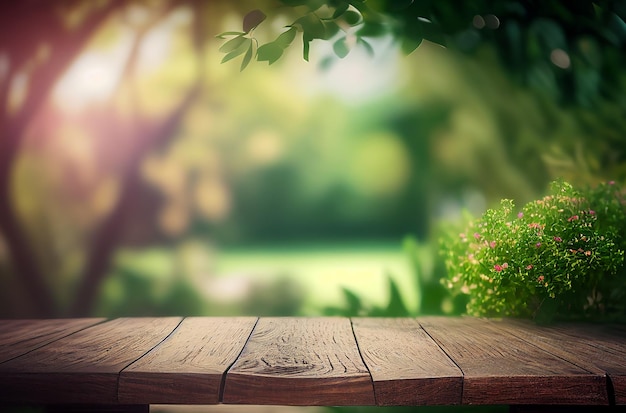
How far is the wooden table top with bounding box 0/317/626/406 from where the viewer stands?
4.36 feet

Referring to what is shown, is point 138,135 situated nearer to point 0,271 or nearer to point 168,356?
point 0,271

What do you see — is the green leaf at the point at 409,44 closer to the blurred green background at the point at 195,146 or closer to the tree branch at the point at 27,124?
the blurred green background at the point at 195,146

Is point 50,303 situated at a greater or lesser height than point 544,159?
lesser

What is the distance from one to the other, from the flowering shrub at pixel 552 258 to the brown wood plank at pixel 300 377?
65 cm

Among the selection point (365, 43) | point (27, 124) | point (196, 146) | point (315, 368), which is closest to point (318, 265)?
point (196, 146)

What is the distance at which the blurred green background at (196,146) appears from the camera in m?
3.89

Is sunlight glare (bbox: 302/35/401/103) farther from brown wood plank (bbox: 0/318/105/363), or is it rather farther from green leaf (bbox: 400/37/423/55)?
brown wood plank (bbox: 0/318/105/363)

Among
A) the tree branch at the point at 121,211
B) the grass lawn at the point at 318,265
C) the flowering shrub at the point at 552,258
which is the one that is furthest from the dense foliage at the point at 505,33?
the tree branch at the point at 121,211

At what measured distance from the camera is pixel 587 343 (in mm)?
1695

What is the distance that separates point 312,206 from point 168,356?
370 centimetres

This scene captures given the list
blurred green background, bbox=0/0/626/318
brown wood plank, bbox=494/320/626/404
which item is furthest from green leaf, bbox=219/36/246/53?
blurred green background, bbox=0/0/626/318

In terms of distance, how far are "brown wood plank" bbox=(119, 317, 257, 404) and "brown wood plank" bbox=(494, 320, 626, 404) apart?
0.75m

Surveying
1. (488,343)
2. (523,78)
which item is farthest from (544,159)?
(488,343)

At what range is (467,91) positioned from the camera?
370 centimetres
